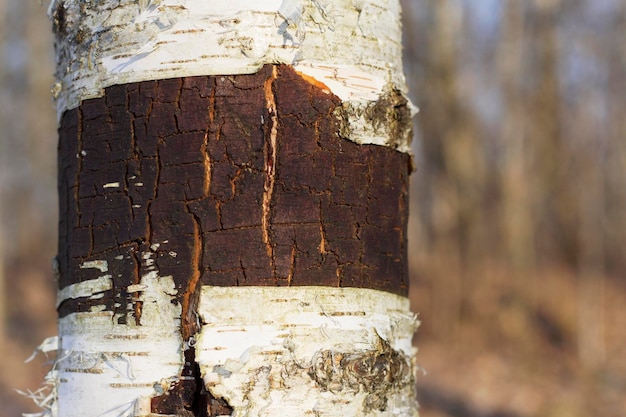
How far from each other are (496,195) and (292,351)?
1862 cm

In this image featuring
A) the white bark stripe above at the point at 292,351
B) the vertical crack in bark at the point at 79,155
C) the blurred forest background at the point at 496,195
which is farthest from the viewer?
the blurred forest background at the point at 496,195

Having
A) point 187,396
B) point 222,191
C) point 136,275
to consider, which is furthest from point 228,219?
point 187,396

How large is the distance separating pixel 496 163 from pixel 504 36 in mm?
3907

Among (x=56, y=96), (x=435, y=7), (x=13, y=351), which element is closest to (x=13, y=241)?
(x=13, y=351)

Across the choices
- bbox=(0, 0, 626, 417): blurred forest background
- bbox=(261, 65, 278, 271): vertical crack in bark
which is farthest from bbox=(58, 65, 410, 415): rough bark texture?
bbox=(0, 0, 626, 417): blurred forest background

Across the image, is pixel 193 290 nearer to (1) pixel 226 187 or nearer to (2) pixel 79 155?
(1) pixel 226 187

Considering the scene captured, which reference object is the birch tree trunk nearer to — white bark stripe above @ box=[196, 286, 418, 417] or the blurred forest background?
white bark stripe above @ box=[196, 286, 418, 417]

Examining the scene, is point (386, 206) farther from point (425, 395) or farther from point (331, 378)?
point (425, 395)

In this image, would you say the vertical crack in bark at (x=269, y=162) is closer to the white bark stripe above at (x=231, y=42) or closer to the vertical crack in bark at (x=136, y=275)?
the white bark stripe above at (x=231, y=42)

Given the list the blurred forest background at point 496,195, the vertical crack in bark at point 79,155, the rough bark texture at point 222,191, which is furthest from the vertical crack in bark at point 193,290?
the blurred forest background at point 496,195

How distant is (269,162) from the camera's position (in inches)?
56.7

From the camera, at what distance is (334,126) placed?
4.93ft

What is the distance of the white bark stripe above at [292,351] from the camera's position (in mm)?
1377

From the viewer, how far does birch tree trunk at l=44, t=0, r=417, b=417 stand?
1.40 metres
